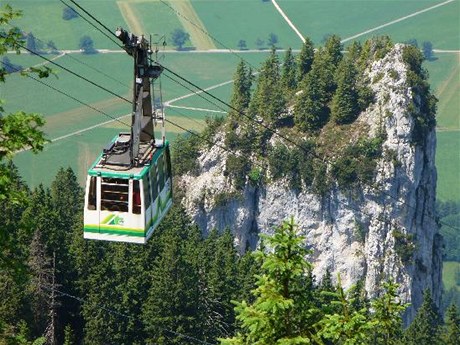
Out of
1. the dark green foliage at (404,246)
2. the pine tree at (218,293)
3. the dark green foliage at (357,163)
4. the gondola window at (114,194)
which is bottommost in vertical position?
the pine tree at (218,293)

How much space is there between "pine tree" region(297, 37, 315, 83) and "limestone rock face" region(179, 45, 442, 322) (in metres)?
8.75

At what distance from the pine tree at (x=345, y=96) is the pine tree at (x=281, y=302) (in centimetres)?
12182

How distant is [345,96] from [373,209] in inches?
635

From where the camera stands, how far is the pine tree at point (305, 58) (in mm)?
159125

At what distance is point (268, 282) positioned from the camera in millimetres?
31156

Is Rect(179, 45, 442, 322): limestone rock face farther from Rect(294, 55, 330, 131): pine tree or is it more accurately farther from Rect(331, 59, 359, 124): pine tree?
Rect(294, 55, 330, 131): pine tree

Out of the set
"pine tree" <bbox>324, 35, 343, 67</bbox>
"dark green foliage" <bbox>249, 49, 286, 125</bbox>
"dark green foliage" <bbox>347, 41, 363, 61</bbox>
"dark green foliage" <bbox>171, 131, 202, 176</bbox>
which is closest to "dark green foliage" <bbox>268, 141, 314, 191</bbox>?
"dark green foliage" <bbox>249, 49, 286, 125</bbox>

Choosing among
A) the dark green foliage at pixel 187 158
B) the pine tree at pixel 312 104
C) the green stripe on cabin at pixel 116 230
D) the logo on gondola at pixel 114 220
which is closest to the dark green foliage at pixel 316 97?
the pine tree at pixel 312 104

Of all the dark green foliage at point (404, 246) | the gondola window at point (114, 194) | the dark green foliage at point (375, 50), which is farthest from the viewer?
the dark green foliage at point (375, 50)

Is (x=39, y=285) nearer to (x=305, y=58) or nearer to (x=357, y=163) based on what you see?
(x=357, y=163)

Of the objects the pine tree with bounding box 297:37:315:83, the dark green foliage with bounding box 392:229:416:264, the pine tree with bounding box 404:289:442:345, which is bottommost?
the pine tree with bounding box 404:289:442:345

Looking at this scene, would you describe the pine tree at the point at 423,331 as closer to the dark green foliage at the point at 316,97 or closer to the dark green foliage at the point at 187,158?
the dark green foliage at the point at 316,97

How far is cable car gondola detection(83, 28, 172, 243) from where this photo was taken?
150 feet

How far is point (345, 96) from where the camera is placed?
6083 inches
